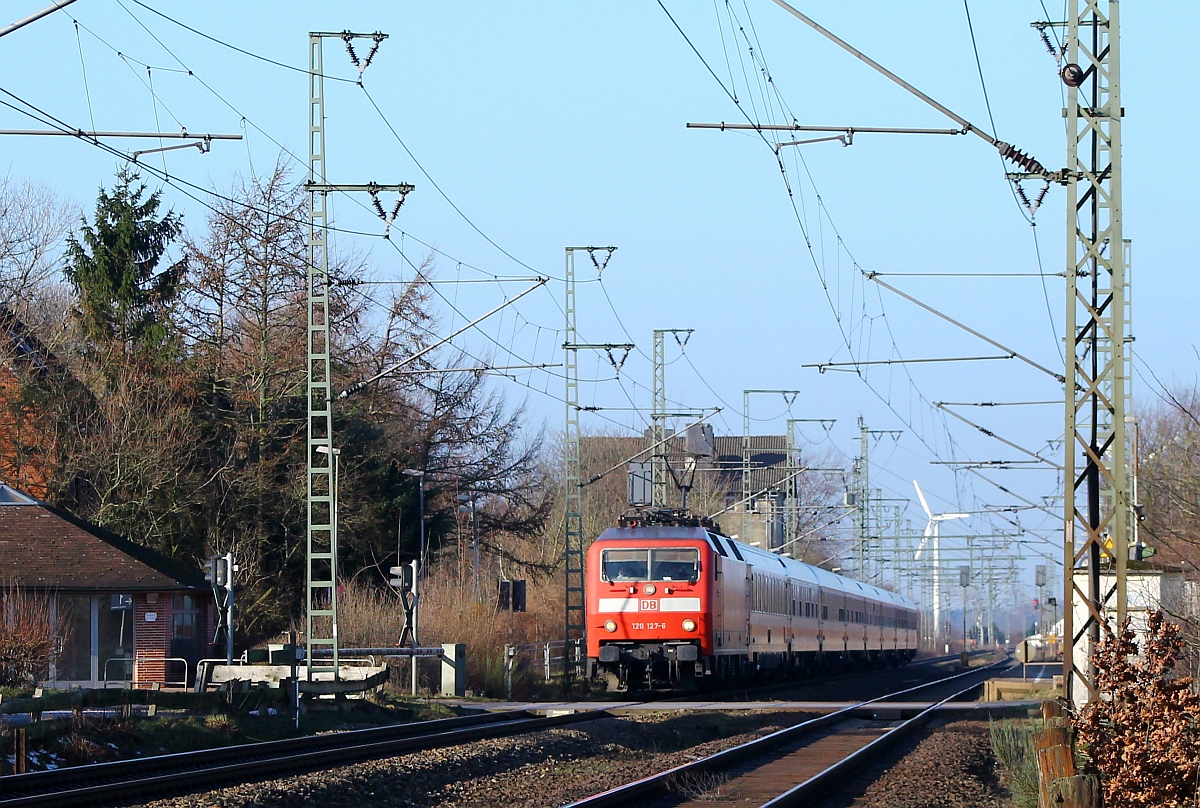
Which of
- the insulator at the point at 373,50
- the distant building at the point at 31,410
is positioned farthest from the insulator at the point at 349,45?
the distant building at the point at 31,410

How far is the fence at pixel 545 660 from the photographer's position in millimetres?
31359

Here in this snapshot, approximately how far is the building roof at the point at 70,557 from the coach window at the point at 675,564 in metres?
10.6

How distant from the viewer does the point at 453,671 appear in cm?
2991

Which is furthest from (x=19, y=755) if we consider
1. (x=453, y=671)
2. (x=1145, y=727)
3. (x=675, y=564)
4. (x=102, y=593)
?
(x=102, y=593)

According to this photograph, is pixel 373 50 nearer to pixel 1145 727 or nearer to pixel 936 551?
pixel 1145 727

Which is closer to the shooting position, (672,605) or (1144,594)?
(1144,594)

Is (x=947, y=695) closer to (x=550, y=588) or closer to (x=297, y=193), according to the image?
(x=550, y=588)

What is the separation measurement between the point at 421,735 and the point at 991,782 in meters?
7.98

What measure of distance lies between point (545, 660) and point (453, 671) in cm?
480

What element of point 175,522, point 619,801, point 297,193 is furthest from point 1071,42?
point 297,193

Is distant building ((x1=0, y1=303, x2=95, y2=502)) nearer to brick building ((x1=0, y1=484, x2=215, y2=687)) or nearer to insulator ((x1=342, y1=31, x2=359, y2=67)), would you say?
brick building ((x1=0, y1=484, x2=215, y2=687))

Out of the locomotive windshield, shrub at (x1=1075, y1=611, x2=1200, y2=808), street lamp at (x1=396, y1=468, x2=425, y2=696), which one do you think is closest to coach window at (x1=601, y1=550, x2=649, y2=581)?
the locomotive windshield

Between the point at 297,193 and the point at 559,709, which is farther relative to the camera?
the point at 297,193

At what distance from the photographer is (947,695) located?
113 ft
